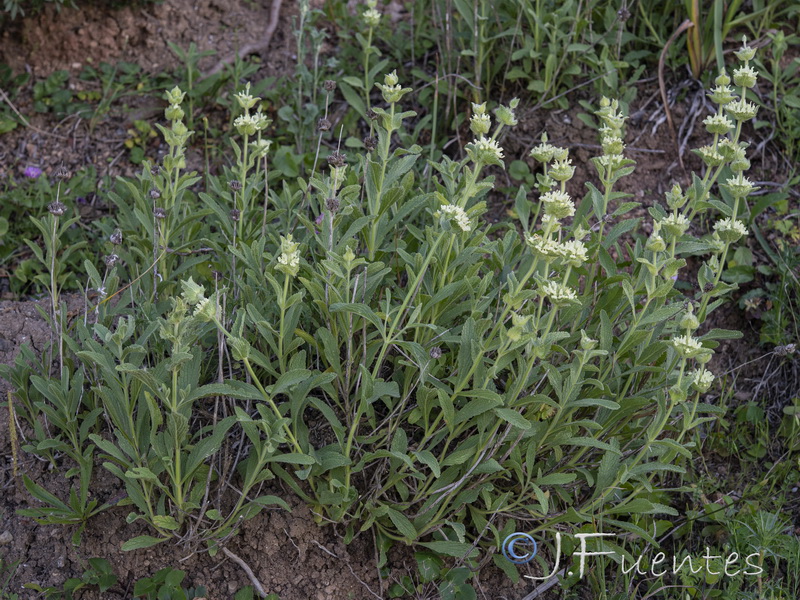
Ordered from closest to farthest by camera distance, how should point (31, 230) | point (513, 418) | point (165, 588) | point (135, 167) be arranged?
point (513, 418) → point (165, 588) → point (31, 230) → point (135, 167)

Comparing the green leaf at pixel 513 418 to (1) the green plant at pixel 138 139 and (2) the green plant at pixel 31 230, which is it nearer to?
(2) the green plant at pixel 31 230

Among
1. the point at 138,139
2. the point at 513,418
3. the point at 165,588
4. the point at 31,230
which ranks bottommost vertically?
the point at 165,588

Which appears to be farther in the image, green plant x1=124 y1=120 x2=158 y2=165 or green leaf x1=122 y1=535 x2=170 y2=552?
green plant x1=124 y1=120 x2=158 y2=165

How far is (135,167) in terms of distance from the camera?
13.5ft

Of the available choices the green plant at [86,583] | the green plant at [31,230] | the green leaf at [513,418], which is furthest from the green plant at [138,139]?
the green leaf at [513,418]

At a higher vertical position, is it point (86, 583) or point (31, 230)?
point (31, 230)

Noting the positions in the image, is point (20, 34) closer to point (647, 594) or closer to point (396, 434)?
point (396, 434)

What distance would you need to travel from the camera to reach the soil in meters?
2.47

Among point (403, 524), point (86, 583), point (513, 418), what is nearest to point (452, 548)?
point (403, 524)

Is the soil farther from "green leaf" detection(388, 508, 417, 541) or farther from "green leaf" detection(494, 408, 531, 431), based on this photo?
"green leaf" detection(494, 408, 531, 431)

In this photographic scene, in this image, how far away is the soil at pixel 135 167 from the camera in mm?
2475

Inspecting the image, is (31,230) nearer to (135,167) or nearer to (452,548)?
(135,167)

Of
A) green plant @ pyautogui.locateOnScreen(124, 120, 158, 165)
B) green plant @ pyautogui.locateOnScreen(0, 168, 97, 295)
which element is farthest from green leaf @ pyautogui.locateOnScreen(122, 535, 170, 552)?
green plant @ pyautogui.locateOnScreen(124, 120, 158, 165)

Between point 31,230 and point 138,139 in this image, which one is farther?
point 138,139
